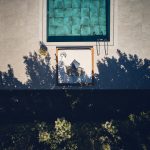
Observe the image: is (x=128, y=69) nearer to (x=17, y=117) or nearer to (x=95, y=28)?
(x=95, y=28)

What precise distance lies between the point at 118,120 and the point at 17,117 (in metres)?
5.65

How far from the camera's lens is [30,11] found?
17562 mm

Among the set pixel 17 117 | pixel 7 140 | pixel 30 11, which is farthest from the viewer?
pixel 30 11

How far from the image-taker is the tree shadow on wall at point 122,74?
1773cm

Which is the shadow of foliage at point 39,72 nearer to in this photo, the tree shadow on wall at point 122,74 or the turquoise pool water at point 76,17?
the turquoise pool water at point 76,17

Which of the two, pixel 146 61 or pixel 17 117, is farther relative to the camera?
pixel 146 61

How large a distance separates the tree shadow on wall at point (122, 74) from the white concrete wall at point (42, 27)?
516 mm

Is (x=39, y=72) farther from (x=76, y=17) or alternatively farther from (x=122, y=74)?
(x=122, y=74)

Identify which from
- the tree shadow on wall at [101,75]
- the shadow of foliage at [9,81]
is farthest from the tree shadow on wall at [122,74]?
the shadow of foliage at [9,81]

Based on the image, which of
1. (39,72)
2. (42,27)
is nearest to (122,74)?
(39,72)

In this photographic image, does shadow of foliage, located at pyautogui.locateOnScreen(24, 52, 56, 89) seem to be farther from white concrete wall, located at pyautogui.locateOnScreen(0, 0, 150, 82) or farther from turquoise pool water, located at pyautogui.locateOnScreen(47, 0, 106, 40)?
turquoise pool water, located at pyautogui.locateOnScreen(47, 0, 106, 40)

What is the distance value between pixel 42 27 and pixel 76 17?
2149 millimetres

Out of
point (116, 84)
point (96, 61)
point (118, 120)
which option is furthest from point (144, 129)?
point (96, 61)

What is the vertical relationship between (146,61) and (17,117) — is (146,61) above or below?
above
